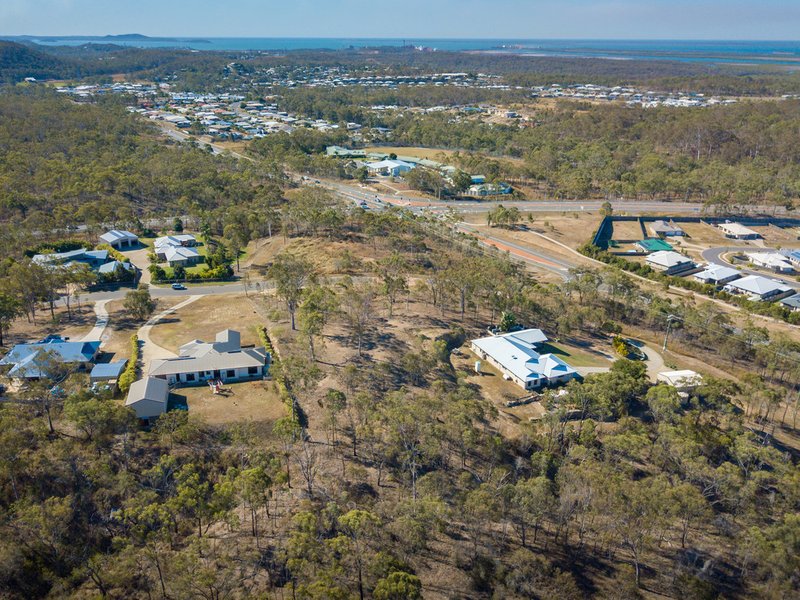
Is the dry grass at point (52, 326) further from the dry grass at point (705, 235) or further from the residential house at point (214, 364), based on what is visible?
the dry grass at point (705, 235)

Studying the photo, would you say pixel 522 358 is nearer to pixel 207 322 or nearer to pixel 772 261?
pixel 207 322

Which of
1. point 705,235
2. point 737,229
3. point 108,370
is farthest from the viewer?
point 705,235

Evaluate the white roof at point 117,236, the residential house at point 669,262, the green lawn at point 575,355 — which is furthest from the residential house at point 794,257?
the white roof at point 117,236

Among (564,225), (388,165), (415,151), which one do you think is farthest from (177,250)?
(415,151)

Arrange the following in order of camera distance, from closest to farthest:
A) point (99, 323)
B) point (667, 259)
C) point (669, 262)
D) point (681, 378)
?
point (681, 378) < point (99, 323) < point (669, 262) < point (667, 259)

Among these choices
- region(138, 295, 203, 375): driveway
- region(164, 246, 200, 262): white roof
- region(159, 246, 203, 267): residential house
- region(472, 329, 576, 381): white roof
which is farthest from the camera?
region(164, 246, 200, 262): white roof

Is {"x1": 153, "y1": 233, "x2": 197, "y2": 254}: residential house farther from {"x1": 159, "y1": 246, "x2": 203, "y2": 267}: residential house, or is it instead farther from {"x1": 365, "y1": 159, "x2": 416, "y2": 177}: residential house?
{"x1": 365, "y1": 159, "x2": 416, "y2": 177}: residential house

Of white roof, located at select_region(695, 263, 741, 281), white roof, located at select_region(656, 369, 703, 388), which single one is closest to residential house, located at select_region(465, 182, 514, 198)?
white roof, located at select_region(695, 263, 741, 281)
